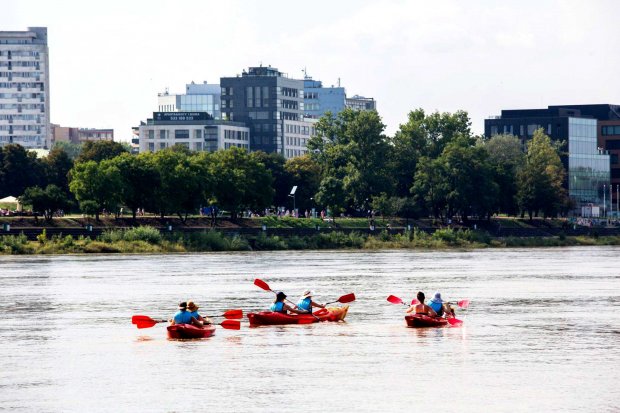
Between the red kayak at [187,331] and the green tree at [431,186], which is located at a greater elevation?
the green tree at [431,186]

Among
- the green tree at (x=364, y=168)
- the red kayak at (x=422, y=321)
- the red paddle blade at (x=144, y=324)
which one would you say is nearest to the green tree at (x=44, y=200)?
the green tree at (x=364, y=168)

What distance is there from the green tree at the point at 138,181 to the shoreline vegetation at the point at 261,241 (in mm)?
6385

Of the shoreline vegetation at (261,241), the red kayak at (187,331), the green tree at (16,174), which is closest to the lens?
the red kayak at (187,331)

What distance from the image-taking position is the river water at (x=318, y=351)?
40375 mm

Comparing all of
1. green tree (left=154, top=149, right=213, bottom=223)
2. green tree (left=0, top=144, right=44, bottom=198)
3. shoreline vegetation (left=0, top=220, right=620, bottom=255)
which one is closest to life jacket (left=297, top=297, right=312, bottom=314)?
shoreline vegetation (left=0, top=220, right=620, bottom=255)

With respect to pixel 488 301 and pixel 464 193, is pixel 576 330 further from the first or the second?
pixel 464 193

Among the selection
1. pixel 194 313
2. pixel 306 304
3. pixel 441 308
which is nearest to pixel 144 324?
pixel 194 313

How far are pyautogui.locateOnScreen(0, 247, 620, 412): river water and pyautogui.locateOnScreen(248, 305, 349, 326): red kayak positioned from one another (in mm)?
445

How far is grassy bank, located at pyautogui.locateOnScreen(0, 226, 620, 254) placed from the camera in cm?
13950

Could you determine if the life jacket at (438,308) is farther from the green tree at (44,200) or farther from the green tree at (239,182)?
the green tree at (239,182)

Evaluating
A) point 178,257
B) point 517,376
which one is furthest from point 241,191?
point 517,376

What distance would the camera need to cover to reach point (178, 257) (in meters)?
136

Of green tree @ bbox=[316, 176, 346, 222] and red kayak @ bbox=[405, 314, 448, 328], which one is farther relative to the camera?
green tree @ bbox=[316, 176, 346, 222]

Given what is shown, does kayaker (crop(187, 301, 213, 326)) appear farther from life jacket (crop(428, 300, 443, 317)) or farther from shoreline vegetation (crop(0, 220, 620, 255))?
shoreline vegetation (crop(0, 220, 620, 255))
